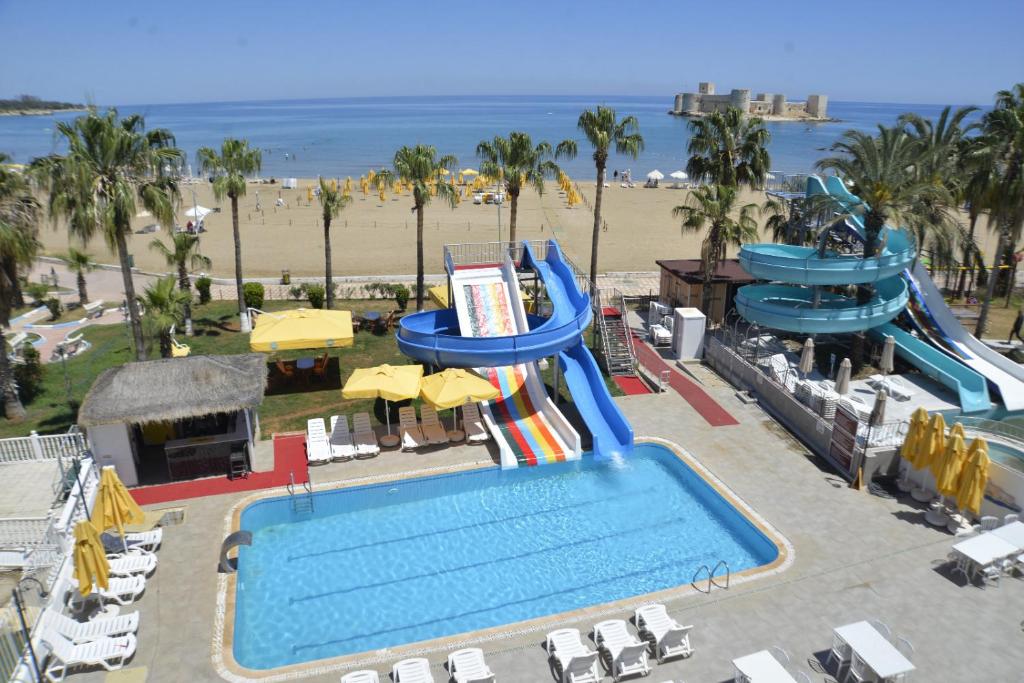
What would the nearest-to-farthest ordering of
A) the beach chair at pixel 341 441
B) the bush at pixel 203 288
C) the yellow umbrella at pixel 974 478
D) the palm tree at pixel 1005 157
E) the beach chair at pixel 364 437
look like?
the yellow umbrella at pixel 974 478
the beach chair at pixel 341 441
the beach chair at pixel 364 437
the palm tree at pixel 1005 157
the bush at pixel 203 288

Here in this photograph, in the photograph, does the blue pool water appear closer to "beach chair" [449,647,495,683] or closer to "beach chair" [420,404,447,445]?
"beach chair" [449,647,495,683]

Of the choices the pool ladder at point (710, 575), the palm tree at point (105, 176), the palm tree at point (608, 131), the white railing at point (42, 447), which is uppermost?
the palm tree at point (608, 131)

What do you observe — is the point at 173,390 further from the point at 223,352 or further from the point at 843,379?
the point at 843,379

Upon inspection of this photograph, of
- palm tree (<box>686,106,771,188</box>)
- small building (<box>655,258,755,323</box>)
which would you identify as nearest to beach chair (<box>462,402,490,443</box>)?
small building (<box>655,258,755,323</box>)

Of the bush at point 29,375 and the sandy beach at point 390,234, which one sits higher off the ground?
the sandy beach at point 390,234

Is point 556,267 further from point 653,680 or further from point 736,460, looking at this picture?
point 653,680

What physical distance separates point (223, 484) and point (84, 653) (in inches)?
236

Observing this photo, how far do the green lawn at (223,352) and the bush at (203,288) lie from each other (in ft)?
1.73

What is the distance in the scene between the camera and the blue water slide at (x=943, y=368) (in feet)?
68.5

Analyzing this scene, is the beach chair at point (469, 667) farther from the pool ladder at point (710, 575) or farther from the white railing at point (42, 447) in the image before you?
the white railing at point (42, 447)

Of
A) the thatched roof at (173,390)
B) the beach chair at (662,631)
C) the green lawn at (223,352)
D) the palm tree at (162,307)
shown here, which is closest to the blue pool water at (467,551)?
the beach chair at (662,631)

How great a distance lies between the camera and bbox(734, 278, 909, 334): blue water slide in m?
22.7

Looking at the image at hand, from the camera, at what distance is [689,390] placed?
22453 millimetres

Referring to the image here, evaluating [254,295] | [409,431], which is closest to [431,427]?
[409,431]
